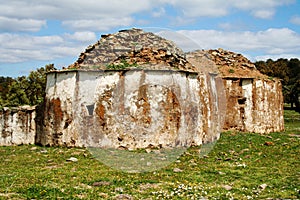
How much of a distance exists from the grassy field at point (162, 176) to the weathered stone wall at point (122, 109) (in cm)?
93

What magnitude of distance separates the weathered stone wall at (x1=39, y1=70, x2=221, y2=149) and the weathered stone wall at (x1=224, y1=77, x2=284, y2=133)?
537cm

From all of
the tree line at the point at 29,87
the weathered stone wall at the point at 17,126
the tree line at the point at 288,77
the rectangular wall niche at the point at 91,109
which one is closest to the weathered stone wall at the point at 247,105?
the rectangular wall niche at the point at 91,109

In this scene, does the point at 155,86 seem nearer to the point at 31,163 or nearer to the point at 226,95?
the point at 31,163

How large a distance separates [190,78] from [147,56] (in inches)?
84.7

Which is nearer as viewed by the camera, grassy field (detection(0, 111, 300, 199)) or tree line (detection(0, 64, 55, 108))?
grassy field (detection(0, 111, 300, 199))

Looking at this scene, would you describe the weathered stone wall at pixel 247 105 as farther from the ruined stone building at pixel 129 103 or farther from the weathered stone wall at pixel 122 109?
the weathered stone wall at pixel 122 109

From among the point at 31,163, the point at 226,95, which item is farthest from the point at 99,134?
the point at 226,95

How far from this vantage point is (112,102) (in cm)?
1366

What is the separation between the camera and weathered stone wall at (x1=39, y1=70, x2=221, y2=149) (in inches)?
531

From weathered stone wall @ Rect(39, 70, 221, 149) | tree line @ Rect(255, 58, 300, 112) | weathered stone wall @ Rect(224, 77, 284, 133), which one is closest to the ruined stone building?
weathered stone wall @ Rect(39, 70, 221, 149)

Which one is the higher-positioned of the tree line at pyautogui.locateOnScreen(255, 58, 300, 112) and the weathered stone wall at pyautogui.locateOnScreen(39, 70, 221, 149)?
the tree line at pyautogui.locateOnScreen(255, 58, 300, 112)

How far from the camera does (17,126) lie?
15.6 metres

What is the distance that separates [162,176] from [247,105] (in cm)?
1125

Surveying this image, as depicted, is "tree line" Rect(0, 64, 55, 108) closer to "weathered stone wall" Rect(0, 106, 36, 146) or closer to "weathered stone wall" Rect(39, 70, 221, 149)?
"weathered stone wall" Rect(0, 106, 36, 146)
